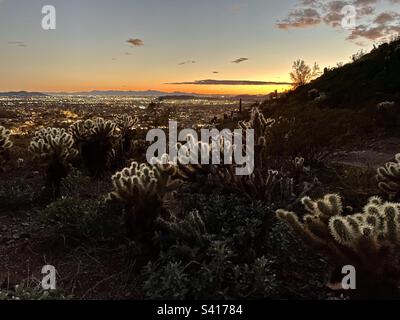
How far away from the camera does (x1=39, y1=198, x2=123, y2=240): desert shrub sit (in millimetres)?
5232

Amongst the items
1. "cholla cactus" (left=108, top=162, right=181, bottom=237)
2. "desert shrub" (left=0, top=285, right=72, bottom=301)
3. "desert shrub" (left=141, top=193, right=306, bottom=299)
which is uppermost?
"cholla cactus" (left=108, top=162, right=181, bottom=237)

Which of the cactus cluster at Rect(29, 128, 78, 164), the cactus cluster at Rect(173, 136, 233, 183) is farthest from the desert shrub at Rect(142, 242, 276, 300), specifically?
the cactus cluster at Rect(29, 128, 78, 164)

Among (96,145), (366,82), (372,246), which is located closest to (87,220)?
(372,246)

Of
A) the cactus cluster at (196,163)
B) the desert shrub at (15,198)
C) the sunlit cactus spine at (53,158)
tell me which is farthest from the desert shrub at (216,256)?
the desert shrub at (15,198)

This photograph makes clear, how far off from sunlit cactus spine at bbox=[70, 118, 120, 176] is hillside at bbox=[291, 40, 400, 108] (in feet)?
38.7

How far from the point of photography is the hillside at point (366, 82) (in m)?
17.7

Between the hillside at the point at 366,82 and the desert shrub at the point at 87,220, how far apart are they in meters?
14.0

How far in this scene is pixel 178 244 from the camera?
4293 mm

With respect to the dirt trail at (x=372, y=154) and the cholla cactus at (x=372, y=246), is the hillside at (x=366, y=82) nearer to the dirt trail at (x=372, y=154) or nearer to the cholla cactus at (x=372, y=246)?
the dirt trail at (x=372, y=154)

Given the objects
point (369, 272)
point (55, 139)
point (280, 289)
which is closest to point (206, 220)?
point (280, 289)

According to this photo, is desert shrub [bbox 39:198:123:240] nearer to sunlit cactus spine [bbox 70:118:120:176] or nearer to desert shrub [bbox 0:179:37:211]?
desert shrub [bbox 0:179:37:211]

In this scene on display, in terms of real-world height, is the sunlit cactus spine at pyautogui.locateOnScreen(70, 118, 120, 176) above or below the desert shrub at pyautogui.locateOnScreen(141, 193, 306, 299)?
above
